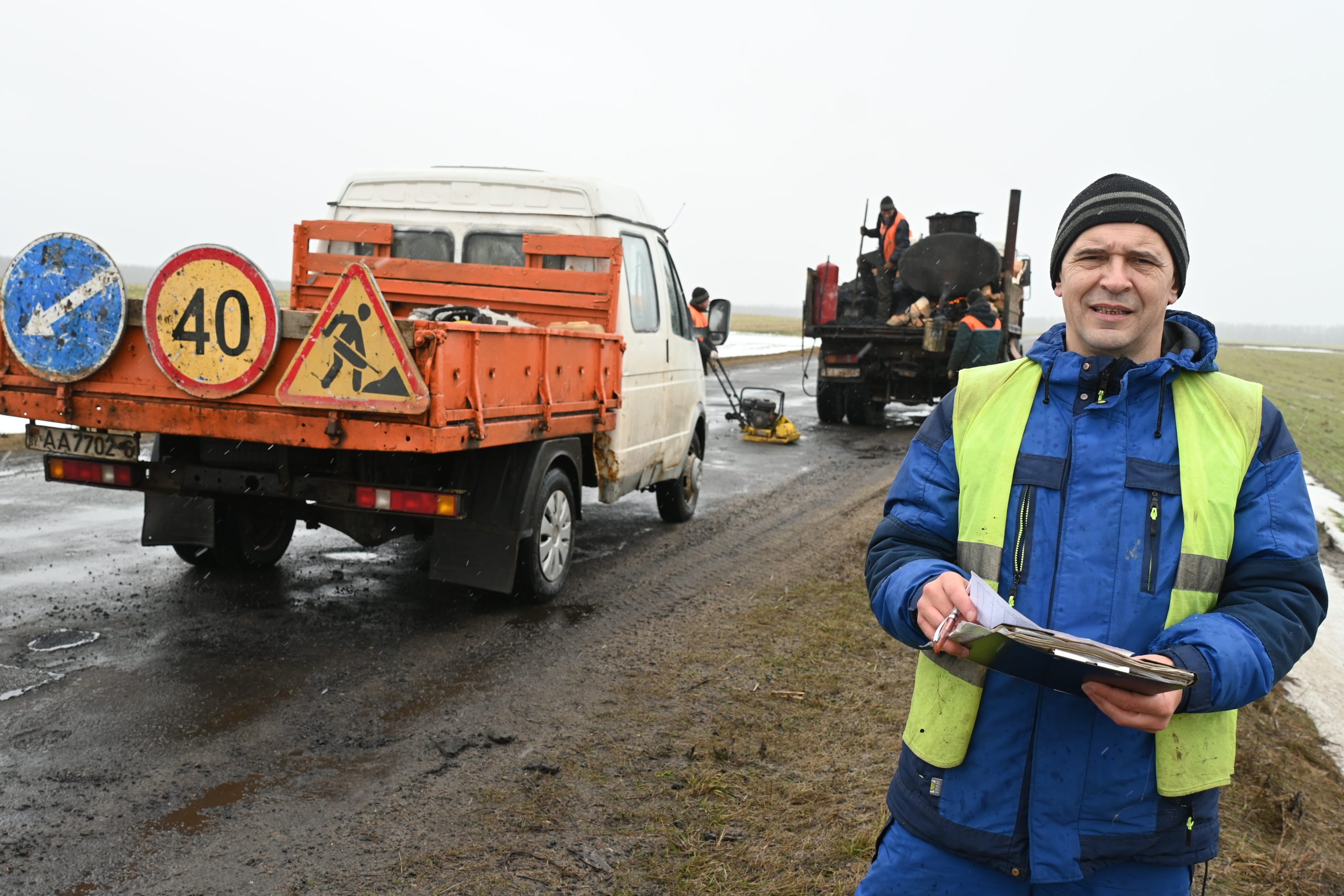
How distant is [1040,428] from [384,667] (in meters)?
3.85

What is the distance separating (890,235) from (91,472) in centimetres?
1291

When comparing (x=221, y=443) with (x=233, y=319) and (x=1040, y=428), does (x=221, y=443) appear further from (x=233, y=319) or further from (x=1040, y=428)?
(x=1040, y=428)

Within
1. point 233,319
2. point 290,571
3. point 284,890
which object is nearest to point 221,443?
point 233,319

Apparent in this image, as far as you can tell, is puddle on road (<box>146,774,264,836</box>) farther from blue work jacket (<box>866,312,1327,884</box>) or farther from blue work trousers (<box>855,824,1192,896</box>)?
blue work jacket (<box>866,312,1327,884</box>)

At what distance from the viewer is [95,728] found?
418cm

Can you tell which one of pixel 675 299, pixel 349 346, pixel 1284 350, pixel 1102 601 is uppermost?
pixel 1284 350

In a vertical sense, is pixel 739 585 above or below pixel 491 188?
below

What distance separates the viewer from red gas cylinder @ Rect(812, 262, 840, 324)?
656 inches

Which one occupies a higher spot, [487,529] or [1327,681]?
[487,529]

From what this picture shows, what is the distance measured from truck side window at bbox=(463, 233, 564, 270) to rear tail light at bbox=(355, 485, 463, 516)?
2356mm

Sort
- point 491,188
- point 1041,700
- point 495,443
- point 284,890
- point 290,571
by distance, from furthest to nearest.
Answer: point 491,188 < point 290,571 < point 495,443 < point 284,890 < point 1041,700

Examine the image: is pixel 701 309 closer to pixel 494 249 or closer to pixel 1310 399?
pixel 494 249

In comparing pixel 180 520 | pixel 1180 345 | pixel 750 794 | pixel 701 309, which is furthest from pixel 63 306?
pixel 701 309

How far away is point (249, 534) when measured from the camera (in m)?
6.56
